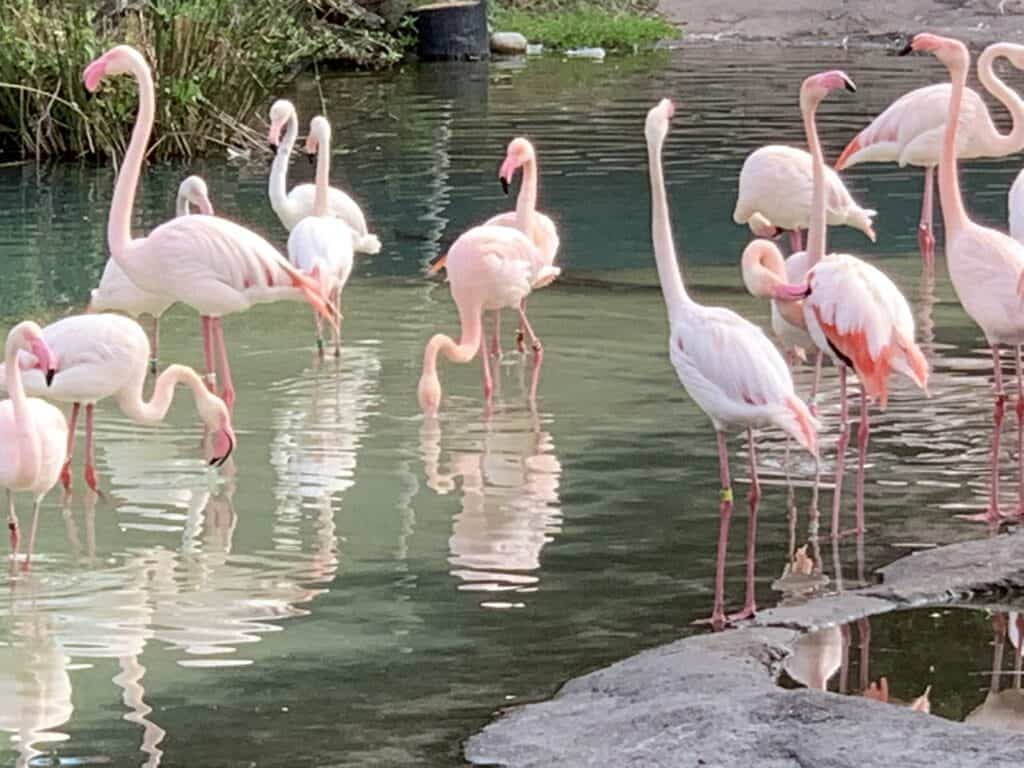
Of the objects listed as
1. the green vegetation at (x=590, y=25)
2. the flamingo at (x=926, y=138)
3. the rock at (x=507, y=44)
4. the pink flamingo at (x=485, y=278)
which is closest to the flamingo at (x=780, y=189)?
the flamingo at (x=926, y=138)

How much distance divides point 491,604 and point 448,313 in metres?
4.10

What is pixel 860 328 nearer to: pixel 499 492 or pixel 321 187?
pixel 499 492

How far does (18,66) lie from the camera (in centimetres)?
1369

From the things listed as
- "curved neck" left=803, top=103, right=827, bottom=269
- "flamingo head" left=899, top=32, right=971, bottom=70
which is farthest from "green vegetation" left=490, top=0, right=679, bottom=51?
"curved neck" left=803, top=103, right=827, bottom=269

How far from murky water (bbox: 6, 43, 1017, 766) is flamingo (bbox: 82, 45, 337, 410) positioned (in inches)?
17.6

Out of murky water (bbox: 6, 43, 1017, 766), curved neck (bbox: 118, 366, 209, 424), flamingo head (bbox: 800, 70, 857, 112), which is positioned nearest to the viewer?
murky water (bbox: 6, 43, 1017, 766)

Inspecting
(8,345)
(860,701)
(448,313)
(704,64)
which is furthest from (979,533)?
(704,64)

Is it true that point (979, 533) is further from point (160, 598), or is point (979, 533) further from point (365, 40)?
point (365, 40)

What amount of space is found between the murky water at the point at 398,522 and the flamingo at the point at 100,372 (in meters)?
0.22

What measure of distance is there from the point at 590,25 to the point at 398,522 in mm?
19205

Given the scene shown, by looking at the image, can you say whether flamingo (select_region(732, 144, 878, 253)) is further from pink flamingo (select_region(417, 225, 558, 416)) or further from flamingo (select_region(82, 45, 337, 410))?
flamingo (select_region(82, 45, 337, 410))

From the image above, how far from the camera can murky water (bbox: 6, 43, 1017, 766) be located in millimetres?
4602

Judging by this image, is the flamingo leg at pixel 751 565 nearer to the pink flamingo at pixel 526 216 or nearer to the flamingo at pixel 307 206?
the pink flamingo at pixel 526 216

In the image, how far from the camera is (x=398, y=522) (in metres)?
6.10
